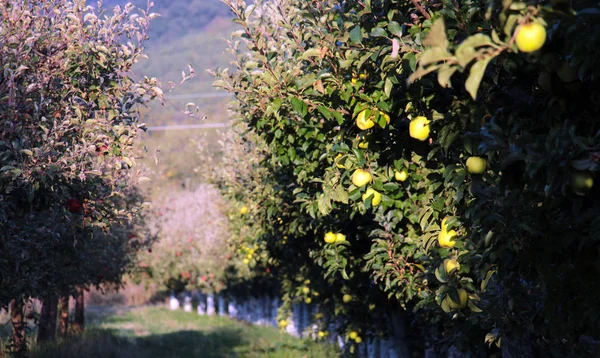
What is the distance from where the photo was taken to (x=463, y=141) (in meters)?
3.79

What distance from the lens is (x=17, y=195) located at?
6.06 metres

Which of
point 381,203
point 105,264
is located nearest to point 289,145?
point 381,203

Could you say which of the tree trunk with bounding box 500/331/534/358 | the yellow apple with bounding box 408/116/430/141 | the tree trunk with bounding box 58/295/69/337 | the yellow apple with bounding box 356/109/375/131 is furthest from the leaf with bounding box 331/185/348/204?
the tree trunk with bounding box 58/295/69/337

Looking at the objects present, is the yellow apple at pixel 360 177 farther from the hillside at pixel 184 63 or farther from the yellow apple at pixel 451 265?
the hillside at pixel 184 63

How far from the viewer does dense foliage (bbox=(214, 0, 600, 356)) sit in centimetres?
283

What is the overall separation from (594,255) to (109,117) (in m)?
4.47

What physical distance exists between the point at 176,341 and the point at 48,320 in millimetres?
7288

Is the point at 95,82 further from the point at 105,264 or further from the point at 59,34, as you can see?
the point at 105,264

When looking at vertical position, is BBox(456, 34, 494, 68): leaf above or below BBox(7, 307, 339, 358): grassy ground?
above

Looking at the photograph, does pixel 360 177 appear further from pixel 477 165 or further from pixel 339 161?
pixel 477 165

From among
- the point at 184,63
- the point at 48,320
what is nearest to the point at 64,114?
the point at 48,320

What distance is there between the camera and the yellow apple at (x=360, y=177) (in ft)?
16.2

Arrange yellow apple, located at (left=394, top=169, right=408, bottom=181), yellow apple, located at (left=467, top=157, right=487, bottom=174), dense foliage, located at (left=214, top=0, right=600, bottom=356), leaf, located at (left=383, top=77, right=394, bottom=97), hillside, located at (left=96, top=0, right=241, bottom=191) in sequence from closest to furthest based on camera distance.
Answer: dense foliage, located at (left=214, top=0, right=600, bottom=356) → yellow apple, located at (left=467, top=157, right=487, bottom=174) → leaf, located at (left=383, top=77, right=394, bottom=97) → yellow apple, located at (left=394, top=169, right=408, bottom=181) → hillside, located at (left=96, top=0, right=241, bottom=191)

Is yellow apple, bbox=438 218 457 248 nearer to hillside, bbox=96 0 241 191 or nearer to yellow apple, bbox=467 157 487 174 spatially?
yellow apple, bbox=467 157 487 174
